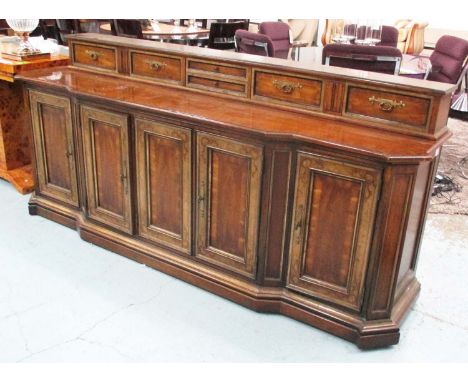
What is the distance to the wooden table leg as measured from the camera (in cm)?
338

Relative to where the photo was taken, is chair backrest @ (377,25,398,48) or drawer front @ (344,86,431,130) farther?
chair backrest @ (377,25,398,48)

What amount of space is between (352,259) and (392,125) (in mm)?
563

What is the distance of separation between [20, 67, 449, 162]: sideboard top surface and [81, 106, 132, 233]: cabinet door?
12 cm

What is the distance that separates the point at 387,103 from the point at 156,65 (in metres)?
1.23

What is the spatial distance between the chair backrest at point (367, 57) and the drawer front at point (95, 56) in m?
1.39

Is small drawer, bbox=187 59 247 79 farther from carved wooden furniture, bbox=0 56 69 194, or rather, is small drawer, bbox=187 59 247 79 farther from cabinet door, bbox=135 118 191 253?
carved wooden furniture, bbox=0 56 69 194

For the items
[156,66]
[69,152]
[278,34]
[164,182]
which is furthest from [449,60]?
[69,152]

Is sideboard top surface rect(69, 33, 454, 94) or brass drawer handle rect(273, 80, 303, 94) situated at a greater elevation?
sideboard top surface rect(69, 33, 454, 94)

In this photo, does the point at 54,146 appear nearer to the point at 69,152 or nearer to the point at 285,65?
the point at 69,152

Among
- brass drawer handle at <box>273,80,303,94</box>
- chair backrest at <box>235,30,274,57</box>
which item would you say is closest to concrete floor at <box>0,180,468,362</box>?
brass drawer handle at <box>273,80,303,94</box>

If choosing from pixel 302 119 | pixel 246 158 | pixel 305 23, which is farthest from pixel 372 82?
pixel 305 23

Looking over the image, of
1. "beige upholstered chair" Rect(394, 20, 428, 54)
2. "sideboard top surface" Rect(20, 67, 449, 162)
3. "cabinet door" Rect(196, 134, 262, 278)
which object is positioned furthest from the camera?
"beige upholstered chair" Rect(394, 20, 428, 54)

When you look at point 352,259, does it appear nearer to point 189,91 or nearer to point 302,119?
point 302,119

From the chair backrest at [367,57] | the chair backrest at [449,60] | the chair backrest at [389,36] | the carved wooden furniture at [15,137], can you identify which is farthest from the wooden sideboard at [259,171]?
the chair backrest at [389,36]
